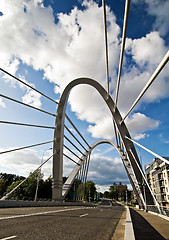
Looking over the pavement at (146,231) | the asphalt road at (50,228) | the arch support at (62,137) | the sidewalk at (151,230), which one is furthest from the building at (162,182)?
the asphalt road at (50,228)

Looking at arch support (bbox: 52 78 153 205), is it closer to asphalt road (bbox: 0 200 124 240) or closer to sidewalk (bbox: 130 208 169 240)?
sidewalk (bbox: 130 208 169 240)

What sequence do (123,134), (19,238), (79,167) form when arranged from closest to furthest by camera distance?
(19,238) < (123,134) < (79,167)

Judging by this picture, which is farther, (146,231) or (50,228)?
(146,231)

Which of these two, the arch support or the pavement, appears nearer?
the pavement

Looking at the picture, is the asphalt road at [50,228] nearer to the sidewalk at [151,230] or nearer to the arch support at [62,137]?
the sidewalk at [151,230]

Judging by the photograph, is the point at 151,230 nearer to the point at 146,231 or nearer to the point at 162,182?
the point at 146,231

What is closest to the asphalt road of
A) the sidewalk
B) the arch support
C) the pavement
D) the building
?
the pavement

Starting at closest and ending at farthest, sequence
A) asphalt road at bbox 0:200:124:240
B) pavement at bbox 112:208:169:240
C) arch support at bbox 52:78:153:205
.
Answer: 1. asphalt road at bbox 0:200:124:240
2. pavement at bbox 112:208:169:240
3. arch support at bbox 52:78:153:205

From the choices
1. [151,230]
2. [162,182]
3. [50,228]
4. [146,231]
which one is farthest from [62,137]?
[162,182]

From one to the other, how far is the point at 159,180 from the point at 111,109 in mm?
46490

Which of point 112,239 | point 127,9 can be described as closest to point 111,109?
point 127,9

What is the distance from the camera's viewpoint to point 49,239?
153 inches

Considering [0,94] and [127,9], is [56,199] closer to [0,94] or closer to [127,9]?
[0,94]

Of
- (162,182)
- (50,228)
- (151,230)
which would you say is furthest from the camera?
(162,182)
